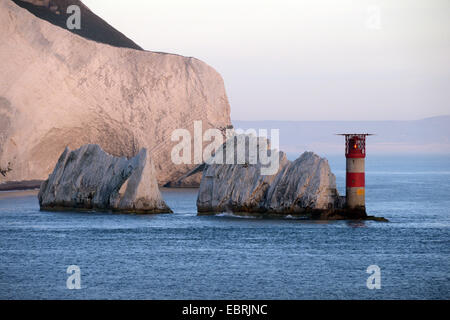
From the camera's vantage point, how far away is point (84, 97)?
282 feet

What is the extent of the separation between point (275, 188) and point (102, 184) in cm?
1444

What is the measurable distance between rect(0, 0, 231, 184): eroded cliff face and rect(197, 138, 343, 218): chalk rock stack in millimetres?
30790

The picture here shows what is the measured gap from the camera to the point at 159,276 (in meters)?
34.4

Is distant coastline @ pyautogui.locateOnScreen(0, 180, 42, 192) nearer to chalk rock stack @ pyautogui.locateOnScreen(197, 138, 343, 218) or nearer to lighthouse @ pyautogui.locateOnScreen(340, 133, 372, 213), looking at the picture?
chalk rock stack @ pyautogui.locateOnScreen(197, 138, 343, 218)

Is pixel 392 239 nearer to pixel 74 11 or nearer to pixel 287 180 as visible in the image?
pixel 287 180

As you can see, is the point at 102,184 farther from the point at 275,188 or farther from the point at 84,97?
the point at 84,97

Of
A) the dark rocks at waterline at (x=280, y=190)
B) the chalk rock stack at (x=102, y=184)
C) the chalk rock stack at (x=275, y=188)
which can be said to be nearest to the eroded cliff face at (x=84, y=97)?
the chalk rock stack at (x=102, y=184)

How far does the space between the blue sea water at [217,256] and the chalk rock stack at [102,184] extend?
145 cm

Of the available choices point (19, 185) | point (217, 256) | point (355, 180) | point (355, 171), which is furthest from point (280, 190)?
point (19, 185)

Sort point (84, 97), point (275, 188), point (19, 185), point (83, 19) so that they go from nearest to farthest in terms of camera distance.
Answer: point (275, 188)
point (19, 185)
point (84, 97)
point (83, 19)

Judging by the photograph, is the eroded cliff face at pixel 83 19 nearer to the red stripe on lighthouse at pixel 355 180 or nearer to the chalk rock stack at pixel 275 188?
the chalk rock stack at pixel 275 188

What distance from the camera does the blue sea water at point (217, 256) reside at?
31516mm

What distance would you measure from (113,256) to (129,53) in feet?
186
